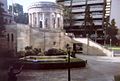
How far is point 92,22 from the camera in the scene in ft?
13.6

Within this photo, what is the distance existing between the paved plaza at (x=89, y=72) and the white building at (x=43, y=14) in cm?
73

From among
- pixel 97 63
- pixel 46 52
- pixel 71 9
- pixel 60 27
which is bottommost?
pixel 97 63

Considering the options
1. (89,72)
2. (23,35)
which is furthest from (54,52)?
(89,72)

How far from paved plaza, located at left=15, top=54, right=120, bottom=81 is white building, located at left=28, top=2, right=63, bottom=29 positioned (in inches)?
28.9

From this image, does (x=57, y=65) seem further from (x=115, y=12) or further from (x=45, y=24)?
(x=45, y=24)

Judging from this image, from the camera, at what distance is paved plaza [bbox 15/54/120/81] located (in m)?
4.14

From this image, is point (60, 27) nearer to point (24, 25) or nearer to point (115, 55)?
point (24, 25)

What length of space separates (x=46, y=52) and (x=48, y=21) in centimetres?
45

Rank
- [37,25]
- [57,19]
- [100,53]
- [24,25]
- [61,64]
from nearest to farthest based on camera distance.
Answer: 1. [24,25]
2. [37,25]
3. [57,19]
4. [61,64]
5. [100,53]

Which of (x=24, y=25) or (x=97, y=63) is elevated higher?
(x=24, y=25)

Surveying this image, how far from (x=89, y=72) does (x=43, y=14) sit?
6.11ft

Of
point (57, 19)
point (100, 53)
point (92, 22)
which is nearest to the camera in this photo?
point (57, 19)

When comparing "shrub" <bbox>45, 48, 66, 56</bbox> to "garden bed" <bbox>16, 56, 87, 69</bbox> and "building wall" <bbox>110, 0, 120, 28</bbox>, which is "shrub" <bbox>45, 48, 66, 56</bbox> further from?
"building wall" <bbox>110, 0, 120, 28</bbox>

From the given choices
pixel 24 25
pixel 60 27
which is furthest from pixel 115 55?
pixel 24 25
